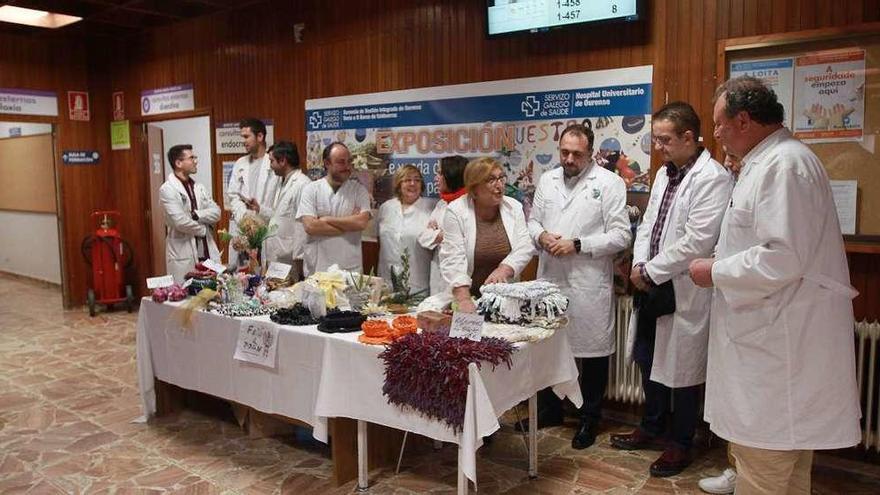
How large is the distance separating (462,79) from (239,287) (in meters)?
2.03

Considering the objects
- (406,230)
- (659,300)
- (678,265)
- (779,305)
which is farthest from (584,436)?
(779,305)

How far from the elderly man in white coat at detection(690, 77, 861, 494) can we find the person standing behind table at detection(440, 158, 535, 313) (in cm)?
125

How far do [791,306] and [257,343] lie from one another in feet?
7.54

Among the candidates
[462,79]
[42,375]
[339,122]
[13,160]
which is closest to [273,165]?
[339,122]

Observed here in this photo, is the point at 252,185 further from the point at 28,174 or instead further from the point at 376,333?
the point at 28,174

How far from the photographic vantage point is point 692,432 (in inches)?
131

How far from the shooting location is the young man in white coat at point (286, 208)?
484 centimetres

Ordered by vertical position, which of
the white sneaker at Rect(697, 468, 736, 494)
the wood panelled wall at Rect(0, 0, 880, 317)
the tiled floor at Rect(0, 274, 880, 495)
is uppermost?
the wood panelled wall at Rect(0, 0, 880, 317)

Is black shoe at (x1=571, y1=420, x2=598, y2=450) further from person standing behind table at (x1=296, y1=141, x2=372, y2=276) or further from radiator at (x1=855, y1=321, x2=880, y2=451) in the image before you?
person standing behind table at (x1=296, y1=141, x2=372, y2=276)

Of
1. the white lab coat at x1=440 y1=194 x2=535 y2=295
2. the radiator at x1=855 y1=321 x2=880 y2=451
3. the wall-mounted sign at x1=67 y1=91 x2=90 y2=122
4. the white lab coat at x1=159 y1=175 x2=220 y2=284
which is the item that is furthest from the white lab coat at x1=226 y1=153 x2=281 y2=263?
the radiator at x1=855 y1=321 x2=880 y2=451

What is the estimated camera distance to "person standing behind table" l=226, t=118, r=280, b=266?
519 centimetres

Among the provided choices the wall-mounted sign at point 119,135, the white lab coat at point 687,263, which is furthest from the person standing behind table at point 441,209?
the wall-mounted sign at point 119,135

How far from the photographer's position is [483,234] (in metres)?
3.45

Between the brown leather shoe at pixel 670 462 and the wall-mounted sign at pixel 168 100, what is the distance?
5.28 m
